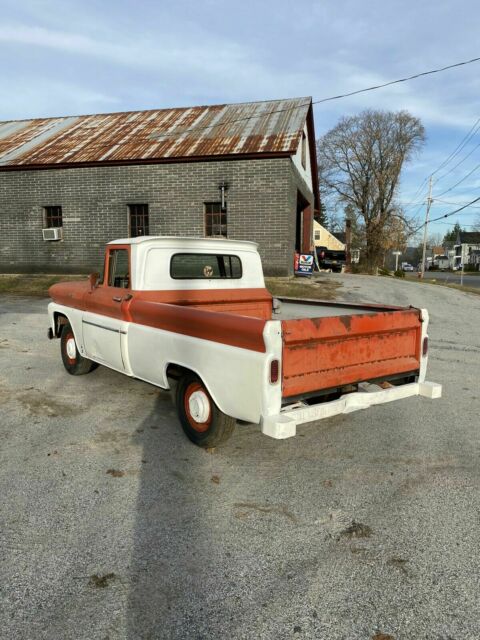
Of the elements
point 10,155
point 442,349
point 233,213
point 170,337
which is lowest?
point 442,349

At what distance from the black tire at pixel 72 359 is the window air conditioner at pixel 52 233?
12476 mm

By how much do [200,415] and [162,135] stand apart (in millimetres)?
16271

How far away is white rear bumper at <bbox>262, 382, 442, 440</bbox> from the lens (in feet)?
10.3

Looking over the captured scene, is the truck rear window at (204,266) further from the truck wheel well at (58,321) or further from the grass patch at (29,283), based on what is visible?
the grass patch at (29,283)

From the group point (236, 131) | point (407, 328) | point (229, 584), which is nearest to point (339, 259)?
point (236, 131)

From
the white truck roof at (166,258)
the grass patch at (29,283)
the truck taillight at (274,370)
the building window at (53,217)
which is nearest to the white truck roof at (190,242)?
the white truck roof at (166,258)

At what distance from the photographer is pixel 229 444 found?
4094 mm

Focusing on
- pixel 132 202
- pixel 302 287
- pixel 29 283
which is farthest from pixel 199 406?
pixel 29 283

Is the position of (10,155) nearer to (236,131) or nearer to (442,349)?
(236,131)

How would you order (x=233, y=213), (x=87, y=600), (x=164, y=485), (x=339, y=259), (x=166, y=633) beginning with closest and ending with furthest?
1. (x=166, y=633)
2. (x=87, y=600)
3. (x=164, y=485)
4. (x=233, y=213)
5. (x=339, y=259)

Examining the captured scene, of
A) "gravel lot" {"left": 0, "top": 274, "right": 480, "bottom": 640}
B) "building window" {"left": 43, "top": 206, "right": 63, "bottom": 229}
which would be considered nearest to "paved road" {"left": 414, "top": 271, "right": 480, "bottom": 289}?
"building window" {"left": 43, "top": 206, "right": 63, "bottom": 229}

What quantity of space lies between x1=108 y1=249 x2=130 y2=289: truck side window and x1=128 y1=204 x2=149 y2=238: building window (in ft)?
41.0

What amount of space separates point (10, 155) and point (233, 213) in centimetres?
951

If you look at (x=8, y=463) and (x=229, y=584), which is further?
(x=8, y=463)
